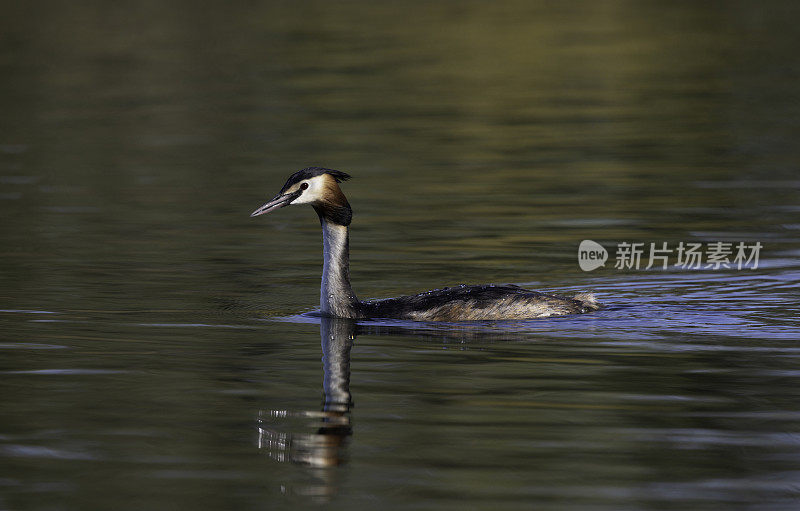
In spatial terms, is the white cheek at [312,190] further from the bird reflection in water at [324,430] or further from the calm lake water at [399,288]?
the bird reflection in water at [324,430]

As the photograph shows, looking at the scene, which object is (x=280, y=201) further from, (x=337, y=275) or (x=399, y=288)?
(x=399, y=288)

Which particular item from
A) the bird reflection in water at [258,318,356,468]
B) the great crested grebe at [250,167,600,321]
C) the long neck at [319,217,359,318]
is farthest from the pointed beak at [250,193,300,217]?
the bird reflection in water at [258,318,356,468]

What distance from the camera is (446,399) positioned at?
36.4ft

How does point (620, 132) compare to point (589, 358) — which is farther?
point (620, 132)

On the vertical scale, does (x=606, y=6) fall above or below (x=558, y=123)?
above

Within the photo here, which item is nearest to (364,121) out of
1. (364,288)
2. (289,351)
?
(364,288)

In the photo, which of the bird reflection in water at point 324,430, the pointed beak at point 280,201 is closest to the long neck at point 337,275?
the pointed beak at point 280,201

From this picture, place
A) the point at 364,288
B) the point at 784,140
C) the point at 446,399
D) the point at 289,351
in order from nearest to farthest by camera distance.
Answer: the point at 446,399
the point at 289,351
the point at 364,288
the point at 784,140

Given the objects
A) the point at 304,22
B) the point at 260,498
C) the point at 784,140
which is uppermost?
the point at 304,22

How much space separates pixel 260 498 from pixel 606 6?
2041 inches

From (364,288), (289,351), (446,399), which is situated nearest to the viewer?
(446,399)

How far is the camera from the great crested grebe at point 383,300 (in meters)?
14.0

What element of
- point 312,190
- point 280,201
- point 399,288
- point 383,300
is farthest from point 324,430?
point 399,288

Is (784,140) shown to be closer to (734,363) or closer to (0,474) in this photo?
(734,363)
